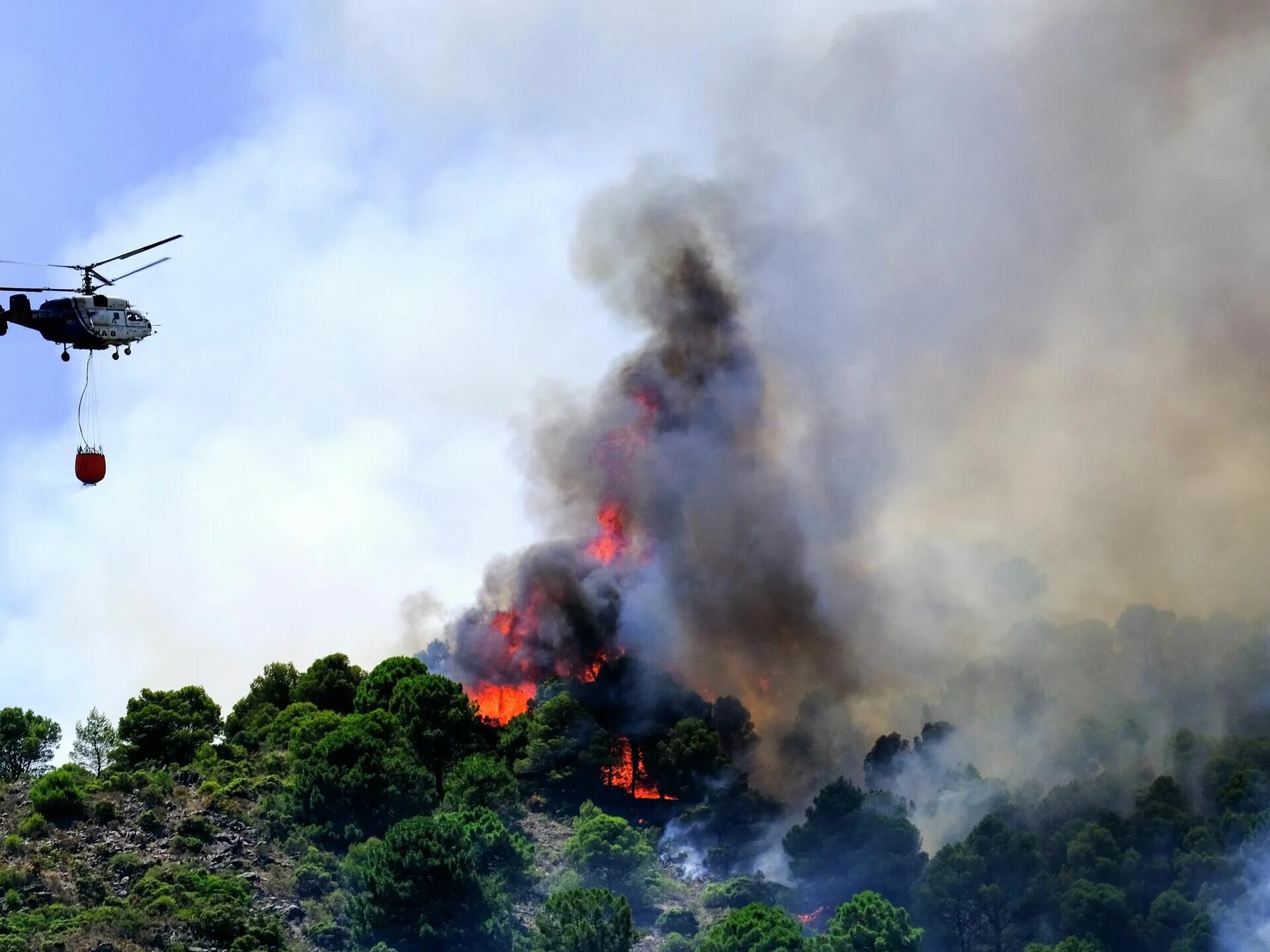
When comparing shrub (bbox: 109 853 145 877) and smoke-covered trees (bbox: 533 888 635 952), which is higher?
shrub (bbox: 109 853 145 877)

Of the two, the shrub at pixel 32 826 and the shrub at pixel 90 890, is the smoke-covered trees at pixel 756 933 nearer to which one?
the shrub at pixel 90 890

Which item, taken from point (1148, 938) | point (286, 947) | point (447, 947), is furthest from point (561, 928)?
point (1148, 938)

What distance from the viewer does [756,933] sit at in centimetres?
18750

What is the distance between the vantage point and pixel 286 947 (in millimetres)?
186500

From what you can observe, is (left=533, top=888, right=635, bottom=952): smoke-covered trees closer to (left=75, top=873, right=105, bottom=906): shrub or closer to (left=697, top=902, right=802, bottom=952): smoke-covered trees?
(left=697, top=902, right=802, bottom=952): smoke-covered trees

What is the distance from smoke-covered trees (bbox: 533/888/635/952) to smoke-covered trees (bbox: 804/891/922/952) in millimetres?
16383

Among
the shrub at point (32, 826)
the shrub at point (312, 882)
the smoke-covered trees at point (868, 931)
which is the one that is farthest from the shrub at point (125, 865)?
the smoke-covered trees at point (868, 931)

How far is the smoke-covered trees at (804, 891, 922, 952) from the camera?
621 ft

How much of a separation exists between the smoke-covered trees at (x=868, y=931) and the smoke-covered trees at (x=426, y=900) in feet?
93.3

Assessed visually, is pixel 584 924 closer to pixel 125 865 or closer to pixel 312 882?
pixel 312 882

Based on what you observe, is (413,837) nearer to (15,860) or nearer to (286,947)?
(286,947)

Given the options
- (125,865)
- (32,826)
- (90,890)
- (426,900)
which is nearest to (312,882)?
(426,900)

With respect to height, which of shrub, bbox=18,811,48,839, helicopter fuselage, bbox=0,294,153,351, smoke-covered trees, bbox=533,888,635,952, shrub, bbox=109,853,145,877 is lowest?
smoke-covered trees, bbox=533,888,635,952

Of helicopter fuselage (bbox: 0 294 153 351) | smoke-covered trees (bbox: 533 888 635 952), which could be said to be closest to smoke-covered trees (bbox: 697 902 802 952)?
smoke-covered trees (bbox: 533 888 635 952)
